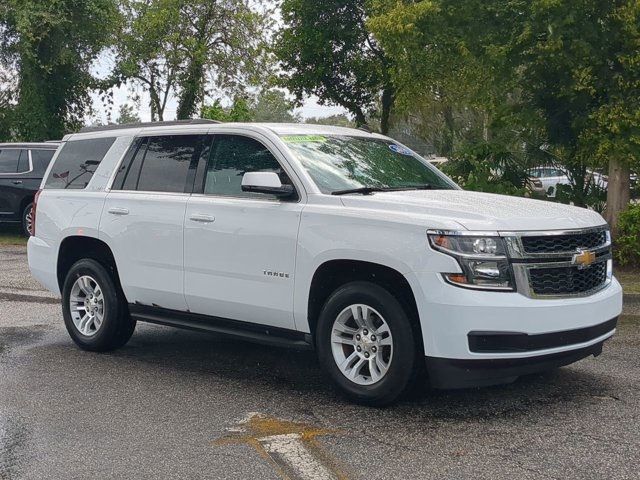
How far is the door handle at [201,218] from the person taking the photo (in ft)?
21.3

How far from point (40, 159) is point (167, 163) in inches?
467

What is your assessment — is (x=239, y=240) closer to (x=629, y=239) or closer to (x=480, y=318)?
(x=480, y=318)

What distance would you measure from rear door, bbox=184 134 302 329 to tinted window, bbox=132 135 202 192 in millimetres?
207

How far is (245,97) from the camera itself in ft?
104

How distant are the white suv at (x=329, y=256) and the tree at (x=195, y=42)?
23.5 meters

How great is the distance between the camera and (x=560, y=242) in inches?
215

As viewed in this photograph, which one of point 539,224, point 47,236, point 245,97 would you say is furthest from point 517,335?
point 245,97

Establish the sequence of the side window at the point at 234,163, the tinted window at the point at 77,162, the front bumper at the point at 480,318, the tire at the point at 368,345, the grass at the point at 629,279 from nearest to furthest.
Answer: the front bumper at the point at 480,318
the tire at the point at 368,345
the side window at the point at 234,163
the tinted window at the point at 77,162
the grass at the point at 629,279

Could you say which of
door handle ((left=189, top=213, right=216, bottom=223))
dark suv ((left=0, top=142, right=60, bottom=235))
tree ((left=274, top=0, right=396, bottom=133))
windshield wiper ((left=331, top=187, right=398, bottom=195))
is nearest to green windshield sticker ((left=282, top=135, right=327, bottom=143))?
windshield wiper ((left=331, top=187, right=398, bottom=195))

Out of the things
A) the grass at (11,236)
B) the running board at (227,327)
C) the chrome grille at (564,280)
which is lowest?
the grass at (11,236)

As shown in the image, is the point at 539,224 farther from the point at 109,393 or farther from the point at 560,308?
the point at 109,393

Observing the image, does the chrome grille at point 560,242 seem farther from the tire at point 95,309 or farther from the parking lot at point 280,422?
the tire at point 95,309

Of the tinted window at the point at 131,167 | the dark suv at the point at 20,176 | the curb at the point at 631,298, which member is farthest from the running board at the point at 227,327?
the dark suv at the point at 20,176

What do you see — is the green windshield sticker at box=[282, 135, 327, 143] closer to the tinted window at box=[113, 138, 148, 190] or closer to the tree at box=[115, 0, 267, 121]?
the tinted window at box=[113, 138, 148, 190]
